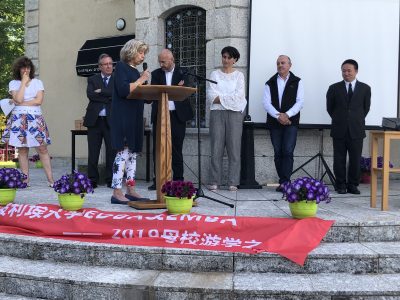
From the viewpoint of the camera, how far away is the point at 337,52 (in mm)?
8328

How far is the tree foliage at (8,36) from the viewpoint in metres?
22.4

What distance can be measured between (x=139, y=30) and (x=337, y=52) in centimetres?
353

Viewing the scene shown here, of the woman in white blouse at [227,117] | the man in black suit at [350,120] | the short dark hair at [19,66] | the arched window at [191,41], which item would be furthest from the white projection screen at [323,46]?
the short dark hair at [19,66]

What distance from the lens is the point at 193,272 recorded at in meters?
4.30

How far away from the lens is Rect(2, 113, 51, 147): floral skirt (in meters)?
7.42

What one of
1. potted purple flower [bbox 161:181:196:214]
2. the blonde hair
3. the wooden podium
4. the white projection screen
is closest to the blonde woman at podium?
the blonde hair

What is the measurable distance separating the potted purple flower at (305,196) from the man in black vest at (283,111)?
236 centimetres

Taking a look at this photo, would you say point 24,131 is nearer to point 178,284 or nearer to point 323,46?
point 178,284

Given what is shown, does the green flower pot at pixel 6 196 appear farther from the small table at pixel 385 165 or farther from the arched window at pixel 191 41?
the small table at pixel 385 165

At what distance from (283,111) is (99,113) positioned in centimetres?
287

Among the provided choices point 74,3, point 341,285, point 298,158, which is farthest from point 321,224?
point 74,3

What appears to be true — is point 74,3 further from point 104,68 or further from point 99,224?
point 99,224

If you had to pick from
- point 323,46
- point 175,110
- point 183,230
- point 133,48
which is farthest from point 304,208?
point 323,46

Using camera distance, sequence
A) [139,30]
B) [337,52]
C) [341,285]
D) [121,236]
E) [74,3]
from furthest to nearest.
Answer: [74,3] → [139,30] → [337,52] → [121,236] → [341,285]
